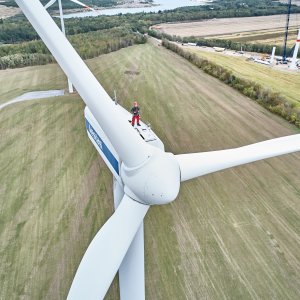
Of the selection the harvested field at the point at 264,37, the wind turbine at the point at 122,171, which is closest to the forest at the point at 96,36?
the harvested field at the point at 264,37

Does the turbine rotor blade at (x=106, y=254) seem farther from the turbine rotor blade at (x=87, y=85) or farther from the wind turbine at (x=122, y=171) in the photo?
the turbine rotor blade at (x=87, y=85)

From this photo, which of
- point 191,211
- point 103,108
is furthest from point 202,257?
point 103,108

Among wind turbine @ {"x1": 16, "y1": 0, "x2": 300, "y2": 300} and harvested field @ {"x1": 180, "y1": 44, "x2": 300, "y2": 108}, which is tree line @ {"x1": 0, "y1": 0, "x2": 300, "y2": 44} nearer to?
harvested field @ {"x1": 180, "y1": 44, "x2": 300, "y2": 108}

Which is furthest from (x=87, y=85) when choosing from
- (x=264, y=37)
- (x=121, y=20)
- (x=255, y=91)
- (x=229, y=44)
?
(x=121, y=20)

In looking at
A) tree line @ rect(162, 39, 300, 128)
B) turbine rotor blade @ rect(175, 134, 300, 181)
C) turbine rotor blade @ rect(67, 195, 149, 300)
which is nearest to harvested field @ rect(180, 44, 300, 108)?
tree line @ rect(162, 39, 300, 128)

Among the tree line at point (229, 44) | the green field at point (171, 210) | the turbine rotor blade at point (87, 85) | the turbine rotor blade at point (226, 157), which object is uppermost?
the turbine rotor blade at point (87, 85)

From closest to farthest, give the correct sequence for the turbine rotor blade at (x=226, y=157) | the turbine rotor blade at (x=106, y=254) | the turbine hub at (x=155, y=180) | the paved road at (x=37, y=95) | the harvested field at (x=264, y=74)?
the turbine rotor blade at (x=106, y=254) → the turbine hub at (x=155, y=180) → the turbine rotor blade at (x=226, y=157) → the paved road at (x=37, y=95) → the harvested field at (x=264, y=74)

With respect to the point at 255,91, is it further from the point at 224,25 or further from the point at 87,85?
the point at 224,25
